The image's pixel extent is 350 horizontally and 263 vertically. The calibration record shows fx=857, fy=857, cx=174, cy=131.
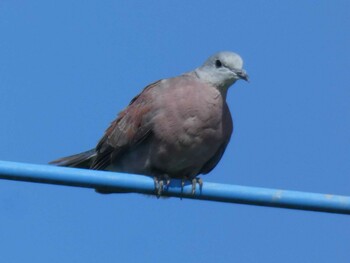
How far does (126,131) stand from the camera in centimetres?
770

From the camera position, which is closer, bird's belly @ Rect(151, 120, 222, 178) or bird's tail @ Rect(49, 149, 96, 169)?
bird's belly @ Rect(151, 120, 222, 178)

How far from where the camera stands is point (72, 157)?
8164 mm

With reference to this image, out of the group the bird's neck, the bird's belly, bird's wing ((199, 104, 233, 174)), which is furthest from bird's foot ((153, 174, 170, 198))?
the bird's neck

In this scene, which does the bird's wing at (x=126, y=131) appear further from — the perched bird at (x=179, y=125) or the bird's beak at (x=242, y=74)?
the bird's beak at (x=242, y=74)

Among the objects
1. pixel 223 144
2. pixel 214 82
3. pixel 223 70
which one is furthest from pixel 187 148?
pixel 223 70

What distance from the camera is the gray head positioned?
740 cm

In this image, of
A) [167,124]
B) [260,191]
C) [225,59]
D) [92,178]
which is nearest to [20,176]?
[92,178]

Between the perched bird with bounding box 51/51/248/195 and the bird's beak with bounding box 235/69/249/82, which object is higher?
the bird's beak with bounding box 235/69/249/82

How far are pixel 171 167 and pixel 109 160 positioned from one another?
0.71 m

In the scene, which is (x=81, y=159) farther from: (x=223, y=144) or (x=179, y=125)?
(x=223, y=144)

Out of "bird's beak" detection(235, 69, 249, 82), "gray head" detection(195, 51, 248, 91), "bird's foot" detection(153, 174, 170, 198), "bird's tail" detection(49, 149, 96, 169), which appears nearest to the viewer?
"bird's foot" detection(153, 174, 170, 198)

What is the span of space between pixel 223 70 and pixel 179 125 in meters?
0.65

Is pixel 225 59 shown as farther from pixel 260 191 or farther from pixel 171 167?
pixel 260 191

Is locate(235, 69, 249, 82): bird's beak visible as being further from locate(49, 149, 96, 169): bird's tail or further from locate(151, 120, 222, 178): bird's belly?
locate(49, 149, 96, 169): bird's tail
